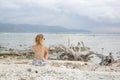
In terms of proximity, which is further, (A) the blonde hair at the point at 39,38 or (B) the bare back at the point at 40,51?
(B) the bare back at the point at 40,51

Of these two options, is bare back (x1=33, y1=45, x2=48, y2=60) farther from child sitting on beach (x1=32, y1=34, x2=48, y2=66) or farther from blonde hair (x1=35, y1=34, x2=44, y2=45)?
blonde hair (x1=35, y1=34, x2=44, y2=45)

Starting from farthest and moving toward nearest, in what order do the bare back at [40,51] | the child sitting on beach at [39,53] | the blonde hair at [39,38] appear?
the bare back at [40,51] < the child sitting on beach at [39,53] < the blonde hair at [39,38]

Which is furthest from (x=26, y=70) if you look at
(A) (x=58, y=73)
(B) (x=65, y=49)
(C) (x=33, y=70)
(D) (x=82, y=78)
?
(B) (x=65, y=49)

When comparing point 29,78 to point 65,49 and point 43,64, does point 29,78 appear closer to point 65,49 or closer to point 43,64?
point 43,64

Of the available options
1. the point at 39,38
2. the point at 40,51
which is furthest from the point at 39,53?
the point at 39,38

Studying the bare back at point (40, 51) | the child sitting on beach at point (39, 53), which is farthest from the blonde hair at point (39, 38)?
the bare back at point (40, 51)

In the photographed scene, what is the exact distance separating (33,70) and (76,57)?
1062cm

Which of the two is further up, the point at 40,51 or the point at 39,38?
the point at 39,38

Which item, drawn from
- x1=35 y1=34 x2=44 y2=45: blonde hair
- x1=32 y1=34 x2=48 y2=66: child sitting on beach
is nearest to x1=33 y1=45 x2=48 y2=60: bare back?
x1=32 y1=34 x2=48 y2=66: child sitting on beach

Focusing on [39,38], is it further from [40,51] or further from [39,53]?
[39,53]

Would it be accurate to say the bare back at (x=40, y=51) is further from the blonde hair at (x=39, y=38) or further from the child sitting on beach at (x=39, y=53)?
the blonde hair at (x=39, y=38)

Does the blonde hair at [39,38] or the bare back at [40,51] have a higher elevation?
the blonde hair at [39,38]

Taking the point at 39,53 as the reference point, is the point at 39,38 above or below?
above

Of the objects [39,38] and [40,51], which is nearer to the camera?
[39,38]
